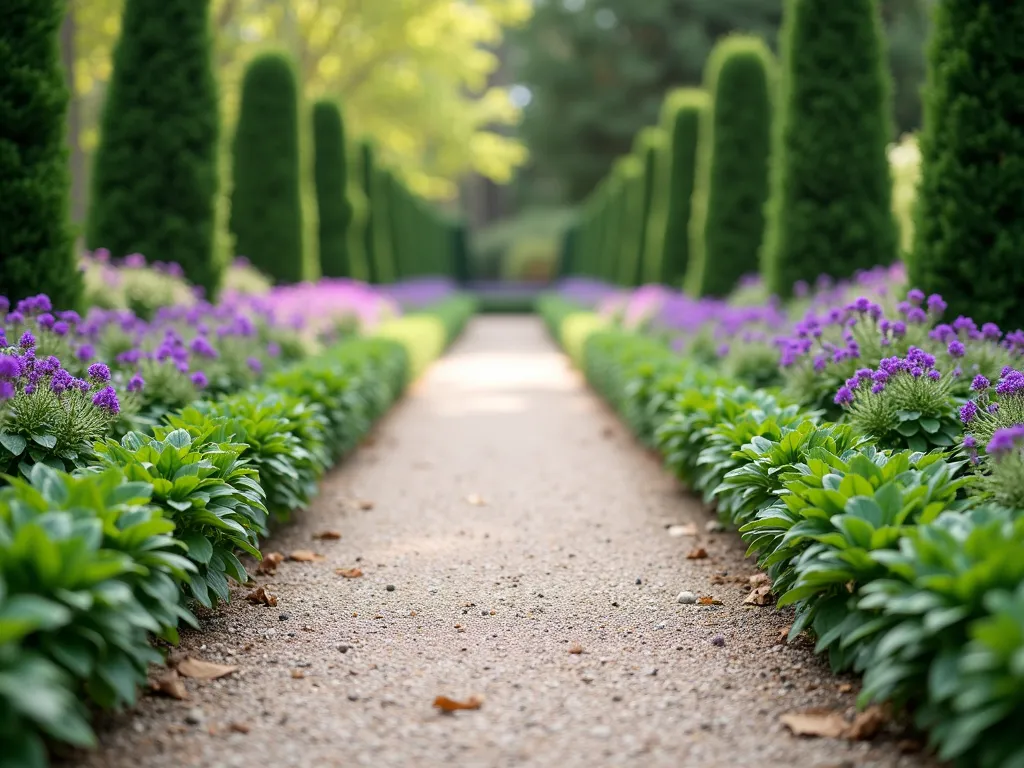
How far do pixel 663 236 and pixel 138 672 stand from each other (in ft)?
46.0

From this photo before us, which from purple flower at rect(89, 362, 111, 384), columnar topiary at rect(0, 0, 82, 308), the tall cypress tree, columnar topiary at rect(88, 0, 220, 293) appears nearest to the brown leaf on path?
purple flower at rect(89, 362, 111, 384)

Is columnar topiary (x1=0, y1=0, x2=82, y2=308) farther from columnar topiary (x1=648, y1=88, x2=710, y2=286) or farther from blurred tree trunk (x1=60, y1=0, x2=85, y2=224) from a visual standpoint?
columnar topiary (x1=648, y1=88, x2=710, y2=286)

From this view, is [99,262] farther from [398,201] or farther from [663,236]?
[398,201]

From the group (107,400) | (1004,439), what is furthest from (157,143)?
(1004,439)

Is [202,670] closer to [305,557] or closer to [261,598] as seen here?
[261,598]

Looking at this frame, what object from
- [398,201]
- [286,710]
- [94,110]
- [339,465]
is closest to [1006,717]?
[286,710]

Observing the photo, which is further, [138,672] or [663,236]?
[663,236]

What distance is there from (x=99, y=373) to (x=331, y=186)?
13.0 meters

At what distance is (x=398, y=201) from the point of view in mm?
23656

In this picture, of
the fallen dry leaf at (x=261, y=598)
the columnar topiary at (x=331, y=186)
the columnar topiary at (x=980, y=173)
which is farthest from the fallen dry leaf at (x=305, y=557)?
the columnar topiary at (x=331, y=186)

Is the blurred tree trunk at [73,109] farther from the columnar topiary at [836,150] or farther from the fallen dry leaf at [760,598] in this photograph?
the fallen dry leaf at [760,598]

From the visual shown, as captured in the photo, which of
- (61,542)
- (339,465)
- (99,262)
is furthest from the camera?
(99,262)

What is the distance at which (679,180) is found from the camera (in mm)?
15250

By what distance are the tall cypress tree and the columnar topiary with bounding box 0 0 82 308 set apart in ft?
36.6
